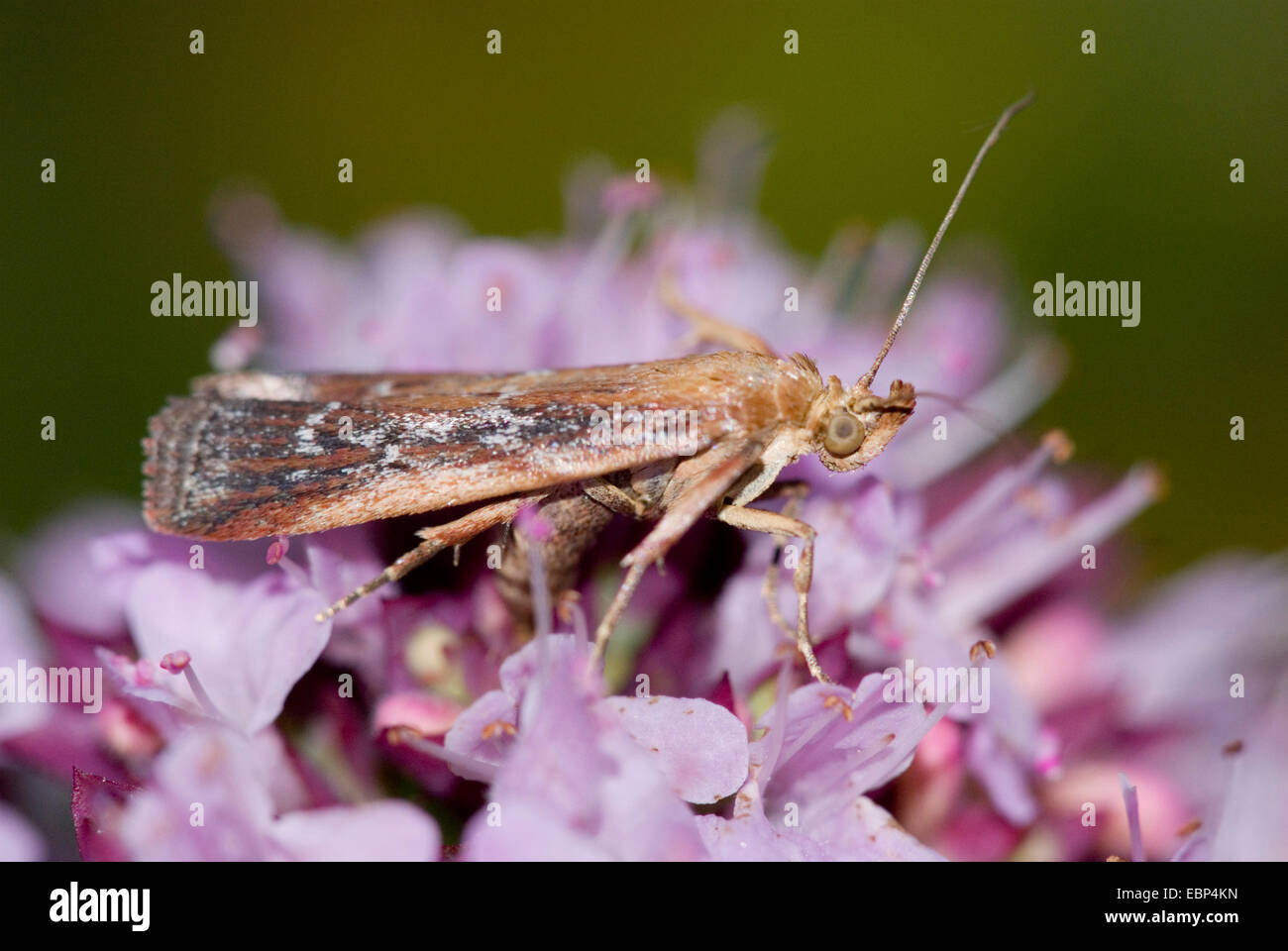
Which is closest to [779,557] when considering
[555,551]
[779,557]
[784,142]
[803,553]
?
[779,557]

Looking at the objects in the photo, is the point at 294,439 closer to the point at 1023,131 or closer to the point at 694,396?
the point at 694,396

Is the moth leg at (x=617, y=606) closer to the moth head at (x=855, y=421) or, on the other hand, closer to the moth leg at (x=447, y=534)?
the moth leg at (x=447, y=534)

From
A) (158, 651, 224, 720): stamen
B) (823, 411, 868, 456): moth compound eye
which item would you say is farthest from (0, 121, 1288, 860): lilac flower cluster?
(823, 411, 868, 456): moth compound eye

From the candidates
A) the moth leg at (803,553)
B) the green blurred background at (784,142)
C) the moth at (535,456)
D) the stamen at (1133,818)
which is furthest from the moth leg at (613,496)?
the green blurred background at (784,142)

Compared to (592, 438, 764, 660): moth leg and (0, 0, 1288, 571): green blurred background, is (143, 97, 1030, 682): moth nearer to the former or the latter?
Result: (592, 438, 764, 660): moth leg

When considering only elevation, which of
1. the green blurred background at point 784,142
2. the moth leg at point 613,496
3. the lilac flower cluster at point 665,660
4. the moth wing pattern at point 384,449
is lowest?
the lilac flower cluster at point 665,660
